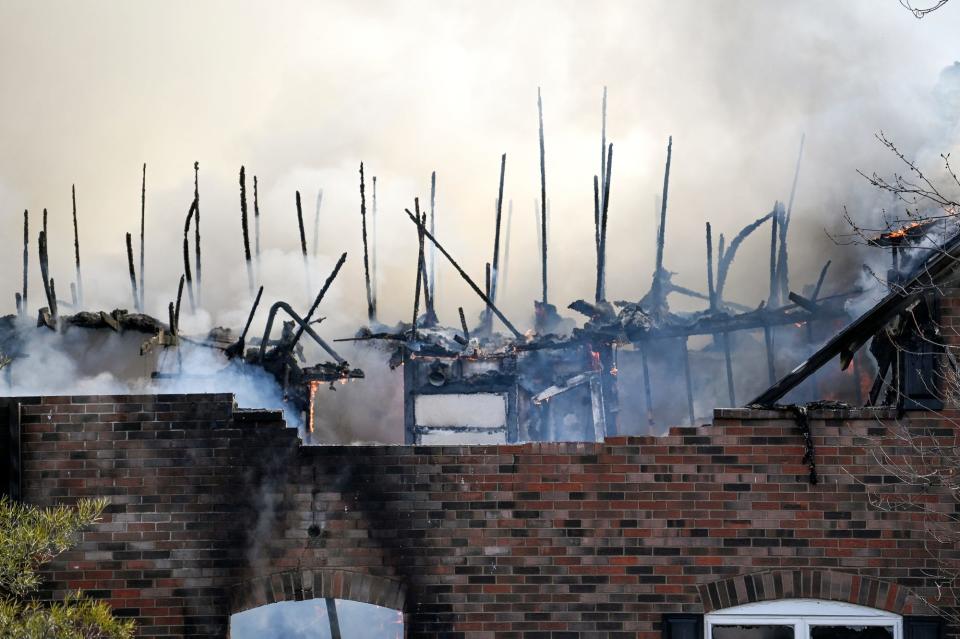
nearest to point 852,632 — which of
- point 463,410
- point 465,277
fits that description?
point 465,277

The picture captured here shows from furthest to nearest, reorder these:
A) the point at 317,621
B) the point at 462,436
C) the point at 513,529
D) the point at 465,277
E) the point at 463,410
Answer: the point at 463,410
the point at 462,436
the point at 465,277
the point at 317,621
the point at 513,529

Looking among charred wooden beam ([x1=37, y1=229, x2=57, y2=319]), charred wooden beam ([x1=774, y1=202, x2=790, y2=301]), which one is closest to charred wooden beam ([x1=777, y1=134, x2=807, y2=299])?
charred wooden beam ([x1=774, y1=202, x2=790, y2=301])

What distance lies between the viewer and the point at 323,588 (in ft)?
27.3

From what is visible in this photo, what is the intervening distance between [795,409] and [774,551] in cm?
106

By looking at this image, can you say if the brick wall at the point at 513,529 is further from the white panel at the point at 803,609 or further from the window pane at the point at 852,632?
the window pane at the point at 852,632

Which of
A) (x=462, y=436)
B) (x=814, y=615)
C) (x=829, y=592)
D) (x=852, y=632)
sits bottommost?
(x=852, y=632)

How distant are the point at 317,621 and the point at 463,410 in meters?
15.1

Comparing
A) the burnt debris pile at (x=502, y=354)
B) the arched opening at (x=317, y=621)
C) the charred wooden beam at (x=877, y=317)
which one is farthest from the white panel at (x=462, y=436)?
the charred wooden beam at (x=877, y=317)

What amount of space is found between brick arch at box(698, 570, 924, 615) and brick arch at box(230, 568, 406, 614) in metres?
2.42

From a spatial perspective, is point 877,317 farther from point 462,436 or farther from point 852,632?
point 462,436

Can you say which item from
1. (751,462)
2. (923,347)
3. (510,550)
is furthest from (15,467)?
(923,347)

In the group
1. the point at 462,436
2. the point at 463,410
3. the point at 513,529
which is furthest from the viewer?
the point at 463,410

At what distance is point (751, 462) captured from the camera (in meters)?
8.40

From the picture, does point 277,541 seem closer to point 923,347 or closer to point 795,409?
point 795,409
